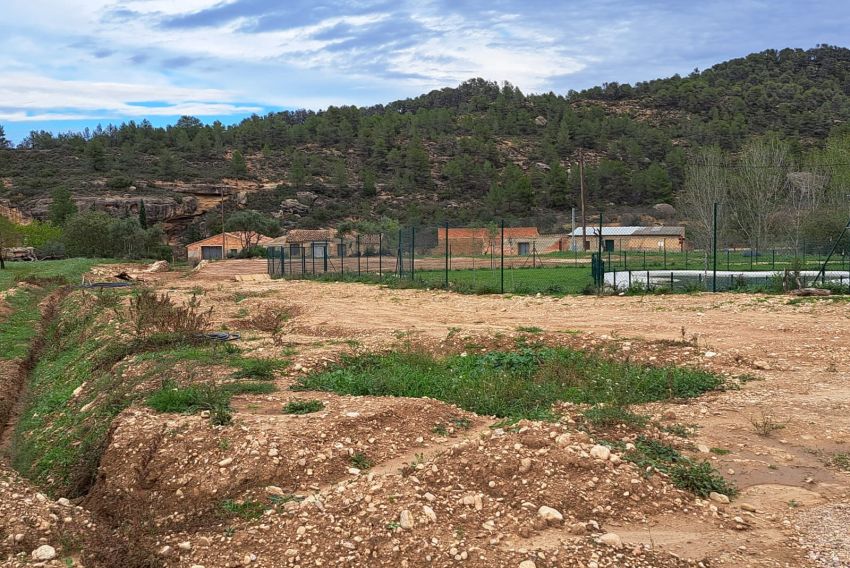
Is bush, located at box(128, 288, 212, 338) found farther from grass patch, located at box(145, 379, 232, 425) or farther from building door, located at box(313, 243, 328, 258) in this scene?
building door, located at box(313, 243, 328, 258)

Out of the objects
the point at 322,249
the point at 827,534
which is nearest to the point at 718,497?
the point at 827,534

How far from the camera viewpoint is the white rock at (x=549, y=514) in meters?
4.56

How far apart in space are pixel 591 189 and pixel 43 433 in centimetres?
7385

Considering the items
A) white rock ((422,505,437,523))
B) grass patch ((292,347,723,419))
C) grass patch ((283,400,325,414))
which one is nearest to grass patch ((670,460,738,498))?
grass patch ((292,347,723,419))

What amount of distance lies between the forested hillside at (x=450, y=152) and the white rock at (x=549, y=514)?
66.0 metres

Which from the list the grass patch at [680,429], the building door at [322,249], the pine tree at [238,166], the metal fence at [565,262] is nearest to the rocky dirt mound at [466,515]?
the grass patch at [680,429]

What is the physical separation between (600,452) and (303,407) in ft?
9.95

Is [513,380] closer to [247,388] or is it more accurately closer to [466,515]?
[247,388]

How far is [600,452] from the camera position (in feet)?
17.5

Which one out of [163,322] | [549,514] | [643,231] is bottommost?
[549,514]

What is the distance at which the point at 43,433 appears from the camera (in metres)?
8.34

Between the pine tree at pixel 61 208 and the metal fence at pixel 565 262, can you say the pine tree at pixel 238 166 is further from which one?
the metal fence at pixel 565 262

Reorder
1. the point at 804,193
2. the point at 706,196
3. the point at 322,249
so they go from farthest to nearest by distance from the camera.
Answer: the point at 322,249, the point at 706,196, the point at 804,193

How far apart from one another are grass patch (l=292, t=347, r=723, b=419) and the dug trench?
52mm
